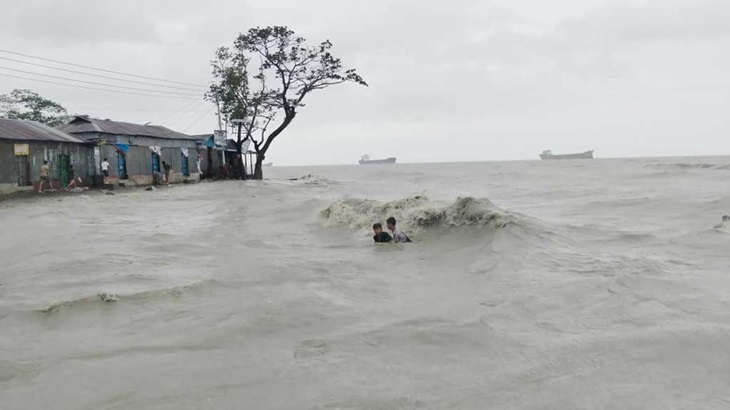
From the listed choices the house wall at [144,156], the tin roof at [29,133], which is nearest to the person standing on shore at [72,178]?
the tin roof at [29,133]

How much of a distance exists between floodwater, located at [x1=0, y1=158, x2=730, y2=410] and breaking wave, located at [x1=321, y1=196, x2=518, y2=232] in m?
0.33

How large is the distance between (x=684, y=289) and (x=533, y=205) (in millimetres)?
14305

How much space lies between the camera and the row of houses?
2211 centimetres

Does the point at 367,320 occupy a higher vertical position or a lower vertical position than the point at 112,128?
lower

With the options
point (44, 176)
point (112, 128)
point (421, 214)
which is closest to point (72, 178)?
point (44, 176)

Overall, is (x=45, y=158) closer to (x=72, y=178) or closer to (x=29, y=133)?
(x=29, y=133)

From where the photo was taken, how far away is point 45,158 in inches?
924

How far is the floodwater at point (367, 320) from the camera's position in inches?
170

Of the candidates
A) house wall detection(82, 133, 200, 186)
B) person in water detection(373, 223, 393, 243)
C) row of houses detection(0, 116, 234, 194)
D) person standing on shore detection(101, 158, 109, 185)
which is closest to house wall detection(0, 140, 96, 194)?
row of houses detection(0, 116, 234, 194)

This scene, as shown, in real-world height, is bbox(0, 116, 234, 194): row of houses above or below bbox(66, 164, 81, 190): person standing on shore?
above

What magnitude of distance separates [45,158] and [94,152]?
323 cm

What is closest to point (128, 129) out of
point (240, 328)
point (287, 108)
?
point (287, 108)

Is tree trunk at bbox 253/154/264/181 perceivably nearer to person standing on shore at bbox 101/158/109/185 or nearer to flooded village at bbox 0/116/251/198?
flooded village at bbox 0/116/251/198

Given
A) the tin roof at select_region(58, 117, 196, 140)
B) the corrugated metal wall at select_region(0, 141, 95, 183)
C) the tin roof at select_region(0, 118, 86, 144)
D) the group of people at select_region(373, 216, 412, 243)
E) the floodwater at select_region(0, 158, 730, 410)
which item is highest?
the tin roof at select_region(58, 117, 196, 140)
